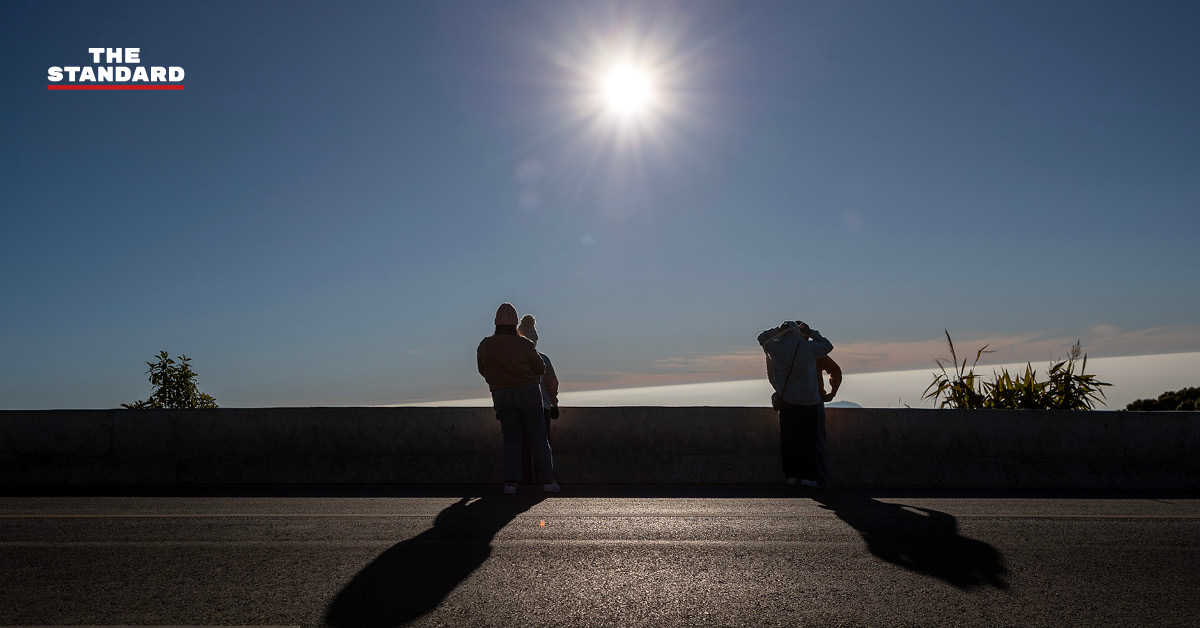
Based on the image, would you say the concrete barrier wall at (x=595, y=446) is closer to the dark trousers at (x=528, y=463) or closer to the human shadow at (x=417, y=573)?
the dark trousers at (x=528, y=463)

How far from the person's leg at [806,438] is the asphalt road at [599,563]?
53.6 inches

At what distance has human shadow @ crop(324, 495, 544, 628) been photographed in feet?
11.1

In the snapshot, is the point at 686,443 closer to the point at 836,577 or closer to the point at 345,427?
the point at 345,427

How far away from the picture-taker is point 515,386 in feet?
24.7

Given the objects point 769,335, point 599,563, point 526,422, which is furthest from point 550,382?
point 599,563

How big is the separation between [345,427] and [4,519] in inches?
126

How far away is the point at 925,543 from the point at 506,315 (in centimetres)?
426

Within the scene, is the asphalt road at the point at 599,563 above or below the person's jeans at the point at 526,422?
below

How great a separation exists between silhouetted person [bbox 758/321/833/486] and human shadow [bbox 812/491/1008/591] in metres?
1.44

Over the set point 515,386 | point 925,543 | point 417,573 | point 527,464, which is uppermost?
point 515,386

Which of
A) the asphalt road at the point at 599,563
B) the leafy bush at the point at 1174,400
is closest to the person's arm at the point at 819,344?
the asphalt road at the point at 599,563

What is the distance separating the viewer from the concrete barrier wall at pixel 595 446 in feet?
27.5

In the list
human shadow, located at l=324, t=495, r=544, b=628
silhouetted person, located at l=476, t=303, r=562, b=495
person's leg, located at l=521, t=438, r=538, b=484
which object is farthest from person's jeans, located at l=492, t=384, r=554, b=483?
human shadow, located at l=324, t=495, r=544, b=628

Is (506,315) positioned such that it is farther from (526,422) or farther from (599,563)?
(599,563)
